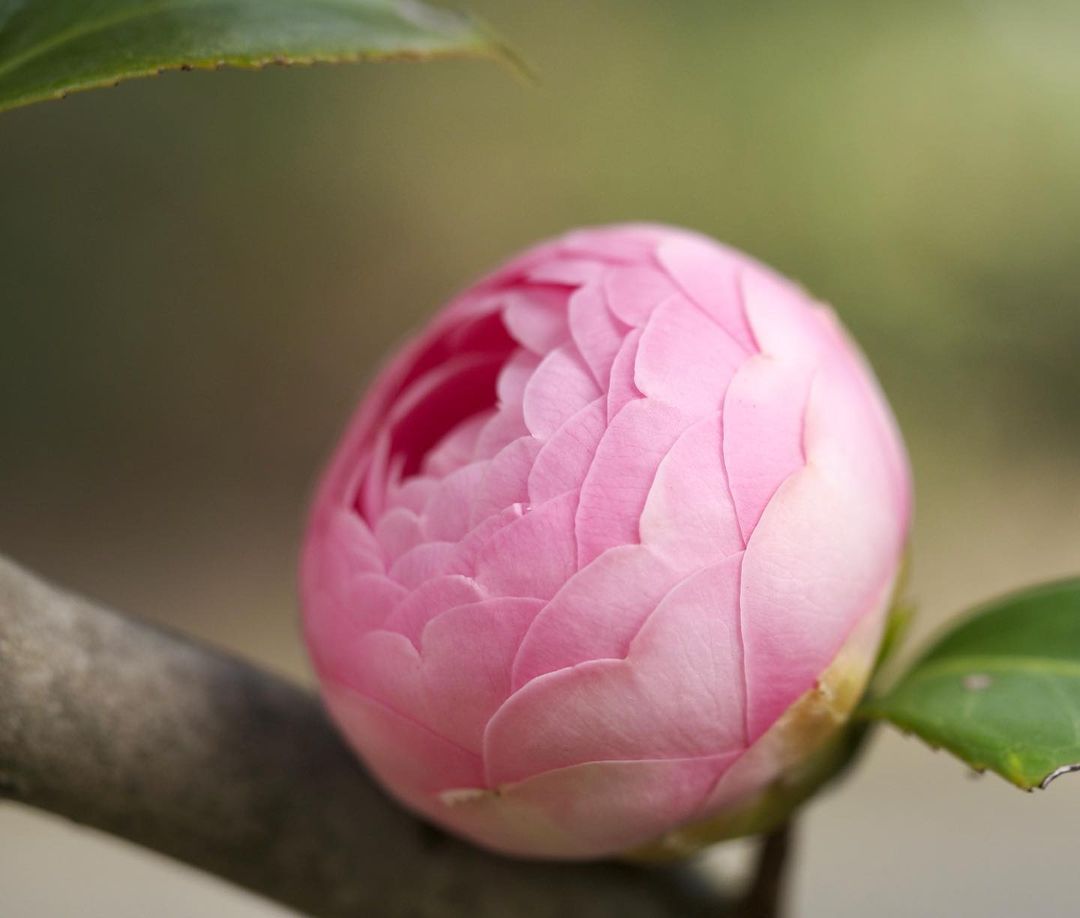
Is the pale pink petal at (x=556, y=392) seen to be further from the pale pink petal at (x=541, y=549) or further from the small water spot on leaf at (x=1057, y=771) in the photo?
the small water spot on leaf at (x=1057, y=771)

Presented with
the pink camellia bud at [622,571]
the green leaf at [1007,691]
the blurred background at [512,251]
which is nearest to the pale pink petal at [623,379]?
the pink camellia bud at [622,571]

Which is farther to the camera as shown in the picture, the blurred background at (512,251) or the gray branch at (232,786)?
the blurred background at (512,251)

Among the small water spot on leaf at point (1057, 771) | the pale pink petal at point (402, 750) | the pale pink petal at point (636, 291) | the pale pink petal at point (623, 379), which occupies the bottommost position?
the pale pink petal at point (402, 750)

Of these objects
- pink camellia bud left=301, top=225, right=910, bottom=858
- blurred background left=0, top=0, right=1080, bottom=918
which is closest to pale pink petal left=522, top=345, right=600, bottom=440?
pink camellia bud left=301, top=225, right=910, bottom=858

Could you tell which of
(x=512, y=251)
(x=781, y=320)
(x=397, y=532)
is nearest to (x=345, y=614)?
(x=397, y=532)

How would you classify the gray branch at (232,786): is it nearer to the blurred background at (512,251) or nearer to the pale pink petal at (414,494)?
the pale pink petal at (414,494)

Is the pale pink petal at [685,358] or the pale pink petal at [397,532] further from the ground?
the pale pink petal at [685,358]

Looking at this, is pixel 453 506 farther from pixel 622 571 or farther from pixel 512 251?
pixel 512 251

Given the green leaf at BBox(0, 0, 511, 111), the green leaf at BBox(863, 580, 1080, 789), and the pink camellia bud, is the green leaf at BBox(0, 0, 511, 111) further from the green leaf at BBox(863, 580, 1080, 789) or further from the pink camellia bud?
the green leaf at BBox(863, 580, 1080, 789)
